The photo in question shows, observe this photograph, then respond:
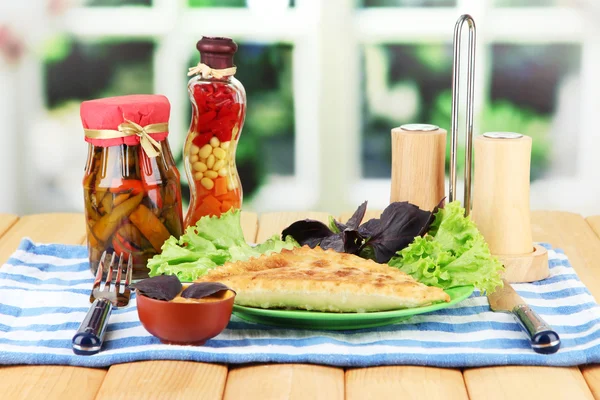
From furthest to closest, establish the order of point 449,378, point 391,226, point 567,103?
point 567,103 → point 391,226 → point 449,378

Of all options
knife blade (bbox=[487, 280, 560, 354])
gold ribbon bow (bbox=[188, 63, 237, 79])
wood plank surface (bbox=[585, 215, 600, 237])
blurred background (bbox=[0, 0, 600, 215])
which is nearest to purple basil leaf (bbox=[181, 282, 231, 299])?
knife blade (bbox=[487, 280, 560, 354])

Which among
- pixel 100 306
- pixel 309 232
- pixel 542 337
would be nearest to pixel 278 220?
pixel 309 232

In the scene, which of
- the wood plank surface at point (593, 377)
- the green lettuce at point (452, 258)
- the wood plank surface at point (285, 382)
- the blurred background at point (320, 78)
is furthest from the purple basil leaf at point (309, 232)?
the blurred background at point (320, 78)

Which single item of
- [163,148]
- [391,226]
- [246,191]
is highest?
[163,148]

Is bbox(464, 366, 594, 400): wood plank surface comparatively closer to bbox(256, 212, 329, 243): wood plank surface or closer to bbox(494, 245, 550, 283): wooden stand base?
bbox(494, 245, 550, 283): wooden stand base

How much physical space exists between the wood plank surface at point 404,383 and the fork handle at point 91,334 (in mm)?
311

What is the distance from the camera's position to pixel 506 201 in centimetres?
141

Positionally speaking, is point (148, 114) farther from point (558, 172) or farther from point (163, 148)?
point (558, 172)

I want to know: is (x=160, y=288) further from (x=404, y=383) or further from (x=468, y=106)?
(x=468, y=106)

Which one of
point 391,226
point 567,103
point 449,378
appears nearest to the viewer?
point 449,378

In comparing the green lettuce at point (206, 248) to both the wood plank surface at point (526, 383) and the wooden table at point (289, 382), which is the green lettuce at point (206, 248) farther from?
the wood plank surface at point (526, 383)

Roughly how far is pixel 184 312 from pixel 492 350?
38 centimetres

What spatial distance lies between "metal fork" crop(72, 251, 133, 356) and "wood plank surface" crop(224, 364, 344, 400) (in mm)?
180

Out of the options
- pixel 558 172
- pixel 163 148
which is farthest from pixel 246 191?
pixel 163 148
